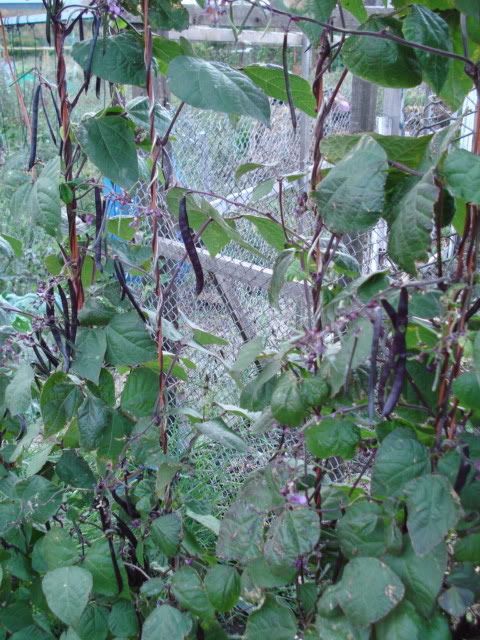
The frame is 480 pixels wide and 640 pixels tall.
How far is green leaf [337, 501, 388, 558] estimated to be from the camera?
0.89 m

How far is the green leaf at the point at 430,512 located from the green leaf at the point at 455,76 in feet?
1.61

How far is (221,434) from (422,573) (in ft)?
1.14

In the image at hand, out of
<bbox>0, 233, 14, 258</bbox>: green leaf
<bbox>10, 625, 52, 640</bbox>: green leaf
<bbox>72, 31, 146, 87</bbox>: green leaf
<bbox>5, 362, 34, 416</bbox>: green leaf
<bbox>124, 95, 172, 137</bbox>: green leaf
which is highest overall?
<bbox>72, 31, 146, 87</bbox>: green leaf

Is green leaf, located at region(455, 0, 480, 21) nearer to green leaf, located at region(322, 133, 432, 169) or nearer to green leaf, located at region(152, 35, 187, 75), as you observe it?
green leaf, located at region(322, 133, 432, 169)

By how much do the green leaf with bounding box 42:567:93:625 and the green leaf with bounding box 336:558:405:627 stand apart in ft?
1.35

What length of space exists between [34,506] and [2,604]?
0.27 metres

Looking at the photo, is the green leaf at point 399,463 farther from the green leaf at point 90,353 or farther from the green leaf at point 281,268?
the green leaf at point 90,353

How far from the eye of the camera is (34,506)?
1.19 m

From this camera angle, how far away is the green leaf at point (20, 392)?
112 cm

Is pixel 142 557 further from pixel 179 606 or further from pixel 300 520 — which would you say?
pixel 300 520

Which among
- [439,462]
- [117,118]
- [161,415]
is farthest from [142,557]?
[117,118]

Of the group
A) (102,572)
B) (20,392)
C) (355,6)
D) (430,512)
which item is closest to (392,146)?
(355,6)

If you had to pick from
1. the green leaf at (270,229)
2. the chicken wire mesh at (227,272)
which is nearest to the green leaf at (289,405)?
the green leaf at (270,229)

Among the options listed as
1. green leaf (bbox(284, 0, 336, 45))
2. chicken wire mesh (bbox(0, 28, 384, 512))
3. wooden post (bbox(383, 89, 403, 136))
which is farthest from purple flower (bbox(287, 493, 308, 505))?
wooden post (bbox(383, 89, 403, 136))
